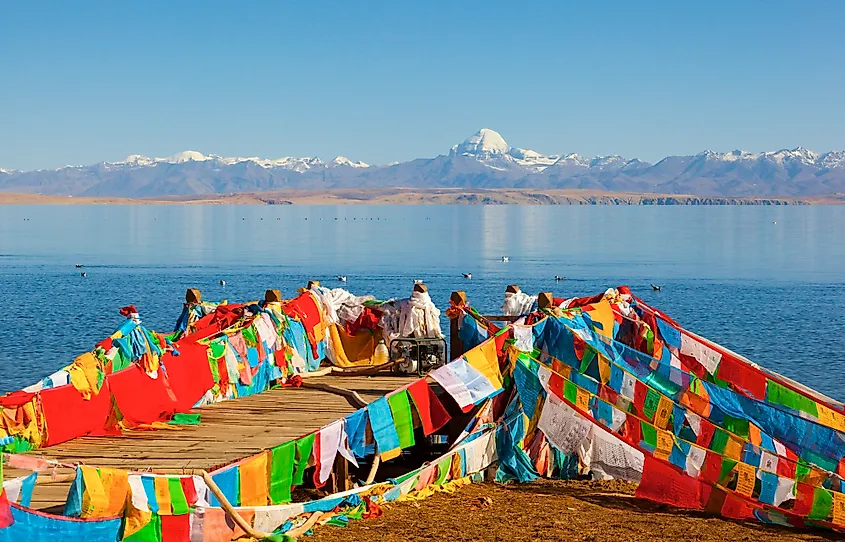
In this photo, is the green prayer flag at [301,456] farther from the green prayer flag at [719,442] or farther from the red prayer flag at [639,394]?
the green prayer flag at [719,442]

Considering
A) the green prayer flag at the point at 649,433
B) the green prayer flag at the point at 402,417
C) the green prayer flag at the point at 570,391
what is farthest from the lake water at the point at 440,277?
the green prayer flag at the point at 402,417

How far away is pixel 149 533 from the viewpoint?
9.99 m

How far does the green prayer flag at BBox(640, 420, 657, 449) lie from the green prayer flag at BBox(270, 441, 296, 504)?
474cm

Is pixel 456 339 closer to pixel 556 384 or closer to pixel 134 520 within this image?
pixel 556 384

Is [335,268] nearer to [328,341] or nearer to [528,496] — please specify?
[328,341]

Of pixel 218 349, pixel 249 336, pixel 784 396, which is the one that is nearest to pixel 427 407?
pixel 218 349

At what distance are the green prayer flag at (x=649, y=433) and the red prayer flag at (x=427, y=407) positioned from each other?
95.5 inches

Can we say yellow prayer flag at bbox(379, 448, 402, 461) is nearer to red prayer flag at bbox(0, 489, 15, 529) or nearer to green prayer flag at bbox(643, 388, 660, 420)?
green prayer flag at bbox(643, 388, 660, 420)

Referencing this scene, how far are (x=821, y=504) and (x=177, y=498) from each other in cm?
719

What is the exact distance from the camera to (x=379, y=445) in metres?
13.2

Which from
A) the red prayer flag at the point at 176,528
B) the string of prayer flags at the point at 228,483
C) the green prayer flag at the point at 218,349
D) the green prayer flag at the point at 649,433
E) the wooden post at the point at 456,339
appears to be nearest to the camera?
A: the red prayer flag at the point at 176,528

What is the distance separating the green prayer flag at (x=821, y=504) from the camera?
1287cm

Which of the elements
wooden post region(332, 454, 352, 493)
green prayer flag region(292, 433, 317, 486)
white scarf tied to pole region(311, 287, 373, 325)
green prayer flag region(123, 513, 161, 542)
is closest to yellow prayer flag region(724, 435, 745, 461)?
wooden post region(332, 454, 352, 493)

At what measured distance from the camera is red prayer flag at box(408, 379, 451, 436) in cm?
1399
